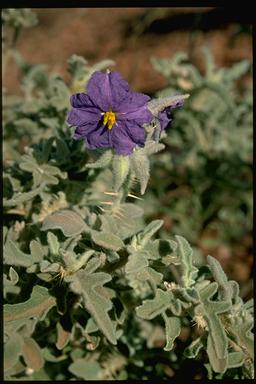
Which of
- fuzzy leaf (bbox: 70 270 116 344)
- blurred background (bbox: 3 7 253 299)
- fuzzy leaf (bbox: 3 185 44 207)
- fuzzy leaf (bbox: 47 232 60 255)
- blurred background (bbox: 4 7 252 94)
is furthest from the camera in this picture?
blurred background (bbox: 4 7 252 94)

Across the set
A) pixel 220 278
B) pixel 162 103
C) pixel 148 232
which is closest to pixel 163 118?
pixel 162 103

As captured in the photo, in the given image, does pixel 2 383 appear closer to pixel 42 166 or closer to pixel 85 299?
pixel 85 299

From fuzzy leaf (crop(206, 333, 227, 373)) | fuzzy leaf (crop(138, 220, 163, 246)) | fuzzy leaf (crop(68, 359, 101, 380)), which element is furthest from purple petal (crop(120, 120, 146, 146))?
fuzzy leaf (crop(68, 359, 101, 380))

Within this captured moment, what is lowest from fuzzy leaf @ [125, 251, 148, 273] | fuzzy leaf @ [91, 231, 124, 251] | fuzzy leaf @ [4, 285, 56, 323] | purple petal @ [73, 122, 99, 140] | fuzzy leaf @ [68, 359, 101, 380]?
fuzzy leaf @ [68, 359, 101, 380]

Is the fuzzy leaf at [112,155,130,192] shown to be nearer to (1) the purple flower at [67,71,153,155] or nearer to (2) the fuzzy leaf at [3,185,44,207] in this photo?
(1) the purple flower at [67,71,153,155]

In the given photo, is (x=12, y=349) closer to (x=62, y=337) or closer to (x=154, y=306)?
(x=62, y=337)

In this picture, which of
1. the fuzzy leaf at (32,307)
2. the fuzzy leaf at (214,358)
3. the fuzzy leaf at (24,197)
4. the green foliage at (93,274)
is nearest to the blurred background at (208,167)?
the green foliage at (93,274)

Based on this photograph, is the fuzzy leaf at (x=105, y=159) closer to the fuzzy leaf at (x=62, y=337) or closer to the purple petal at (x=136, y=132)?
the purple petal at (x=136, y=132)
